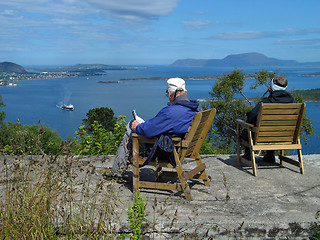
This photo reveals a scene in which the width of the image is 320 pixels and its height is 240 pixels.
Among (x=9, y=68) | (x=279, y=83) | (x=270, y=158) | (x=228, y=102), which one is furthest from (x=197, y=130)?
(x=9, y=68)

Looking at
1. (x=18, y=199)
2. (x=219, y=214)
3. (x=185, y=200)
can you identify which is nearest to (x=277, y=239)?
(x=219, y=214)

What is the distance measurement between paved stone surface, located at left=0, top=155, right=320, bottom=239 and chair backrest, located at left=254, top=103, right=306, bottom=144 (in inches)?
18.0

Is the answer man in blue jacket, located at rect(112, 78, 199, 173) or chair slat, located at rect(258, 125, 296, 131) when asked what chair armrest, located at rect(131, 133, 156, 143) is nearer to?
man in blue jacket, located at rect(112, 78, 199, 173)

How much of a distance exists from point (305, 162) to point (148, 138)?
8.97 feet

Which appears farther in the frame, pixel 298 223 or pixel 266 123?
pixel 266 123

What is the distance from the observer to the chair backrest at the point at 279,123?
169 inches

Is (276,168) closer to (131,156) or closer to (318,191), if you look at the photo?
(318,191)

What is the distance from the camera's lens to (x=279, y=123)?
4.41 m

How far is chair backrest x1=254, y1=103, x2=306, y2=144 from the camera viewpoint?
4301 mm

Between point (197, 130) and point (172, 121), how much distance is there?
298 mm

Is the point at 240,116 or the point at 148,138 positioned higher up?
the point at 148,138

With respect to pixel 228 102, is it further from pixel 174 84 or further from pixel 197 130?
pixel 197 130

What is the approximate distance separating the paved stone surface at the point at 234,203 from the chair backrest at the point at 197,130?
43cm

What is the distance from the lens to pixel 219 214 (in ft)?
10.6
